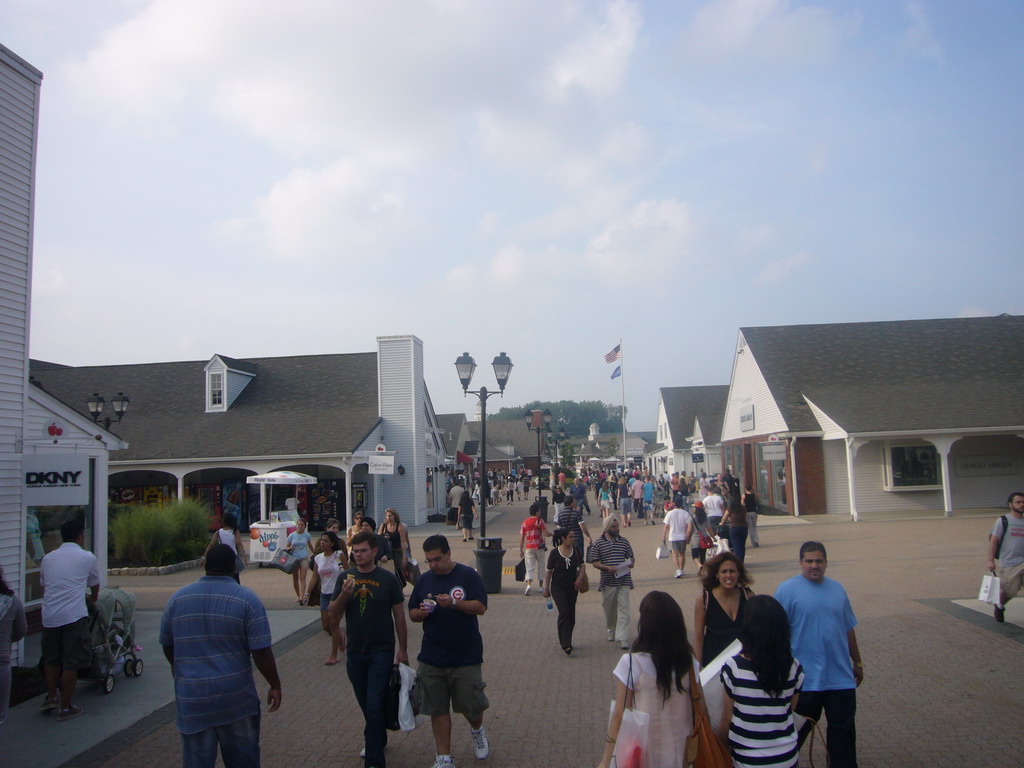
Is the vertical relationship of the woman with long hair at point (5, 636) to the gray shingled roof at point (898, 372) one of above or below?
below

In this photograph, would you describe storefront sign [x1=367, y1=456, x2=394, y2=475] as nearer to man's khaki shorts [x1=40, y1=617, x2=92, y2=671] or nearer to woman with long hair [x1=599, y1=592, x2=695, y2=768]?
man's khaki shorts [x1=40, y1=617, x2=92, y2=671]

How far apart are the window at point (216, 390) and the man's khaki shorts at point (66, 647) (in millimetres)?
25771

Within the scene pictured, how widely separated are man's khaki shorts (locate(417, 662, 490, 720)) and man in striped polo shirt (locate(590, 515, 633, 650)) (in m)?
3.93

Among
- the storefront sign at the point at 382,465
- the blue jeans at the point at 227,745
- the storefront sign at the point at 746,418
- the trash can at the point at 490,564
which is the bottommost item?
the trash can at the point at 490,564

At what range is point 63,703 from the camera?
7.22m

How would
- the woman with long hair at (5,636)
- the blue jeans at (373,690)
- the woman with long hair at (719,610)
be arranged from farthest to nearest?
the blue jeans at (373,690)
the woman with long hair at (5,636)
the woman with long hair at (719,610)

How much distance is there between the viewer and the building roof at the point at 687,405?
5284cm

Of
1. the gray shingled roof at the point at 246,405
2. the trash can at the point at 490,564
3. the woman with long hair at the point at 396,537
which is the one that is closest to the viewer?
the woman with long hair at the point at 396,537

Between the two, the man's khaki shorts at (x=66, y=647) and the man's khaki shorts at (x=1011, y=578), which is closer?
the man's khaki shorts at (x=66, y=647)

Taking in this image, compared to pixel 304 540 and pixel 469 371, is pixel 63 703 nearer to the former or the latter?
pixel 304 540

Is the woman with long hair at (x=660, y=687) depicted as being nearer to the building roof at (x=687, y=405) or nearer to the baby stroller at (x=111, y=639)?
the baby stroller at (x=111, y=639)

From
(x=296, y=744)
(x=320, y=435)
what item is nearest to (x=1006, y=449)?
(x=320, y=435)

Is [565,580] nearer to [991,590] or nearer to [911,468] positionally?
[991,590]

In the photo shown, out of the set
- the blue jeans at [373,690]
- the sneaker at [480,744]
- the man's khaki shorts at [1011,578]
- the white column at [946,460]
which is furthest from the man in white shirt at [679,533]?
the white column at [946,460]
